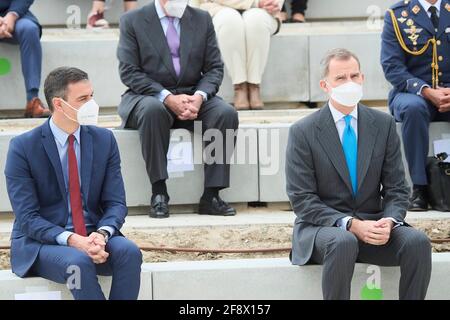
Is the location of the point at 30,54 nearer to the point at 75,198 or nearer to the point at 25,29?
the point at 25,29

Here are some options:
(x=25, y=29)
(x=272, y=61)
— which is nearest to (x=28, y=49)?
(x=25, y=29)

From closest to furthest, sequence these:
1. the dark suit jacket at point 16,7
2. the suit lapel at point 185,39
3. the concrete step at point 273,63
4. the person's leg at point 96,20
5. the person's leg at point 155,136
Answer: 1. the person's leg at point 155,136
2. the suit lapel at point 185,39
3. the dark suit jacket at point 16,7
4. the concrete step at point 273,63
5. the person's leg at point 96,20

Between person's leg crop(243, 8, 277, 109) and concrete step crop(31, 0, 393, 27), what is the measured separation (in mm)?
1455

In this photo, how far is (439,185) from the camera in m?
6.11

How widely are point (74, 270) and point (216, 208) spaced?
1.87 metres

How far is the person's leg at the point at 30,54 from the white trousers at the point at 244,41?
130 cm

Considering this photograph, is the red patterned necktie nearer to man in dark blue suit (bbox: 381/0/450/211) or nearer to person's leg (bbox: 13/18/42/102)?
man in dark blue suit (bbox: 381/0/450/211)

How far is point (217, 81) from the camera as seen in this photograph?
6391 mm

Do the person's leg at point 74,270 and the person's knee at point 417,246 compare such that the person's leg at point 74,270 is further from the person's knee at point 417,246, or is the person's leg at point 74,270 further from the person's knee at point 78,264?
the person's knee at point 417,246

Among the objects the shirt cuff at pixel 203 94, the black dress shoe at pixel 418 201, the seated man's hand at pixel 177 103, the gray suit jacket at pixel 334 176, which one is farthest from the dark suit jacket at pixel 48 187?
the black dress shoe at pixel 418 201

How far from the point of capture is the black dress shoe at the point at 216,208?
20.0 feet

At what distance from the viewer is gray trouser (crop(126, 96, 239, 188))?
237 inches

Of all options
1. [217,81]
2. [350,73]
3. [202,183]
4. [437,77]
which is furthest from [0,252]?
[437,77]

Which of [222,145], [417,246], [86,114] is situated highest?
[86,114]
